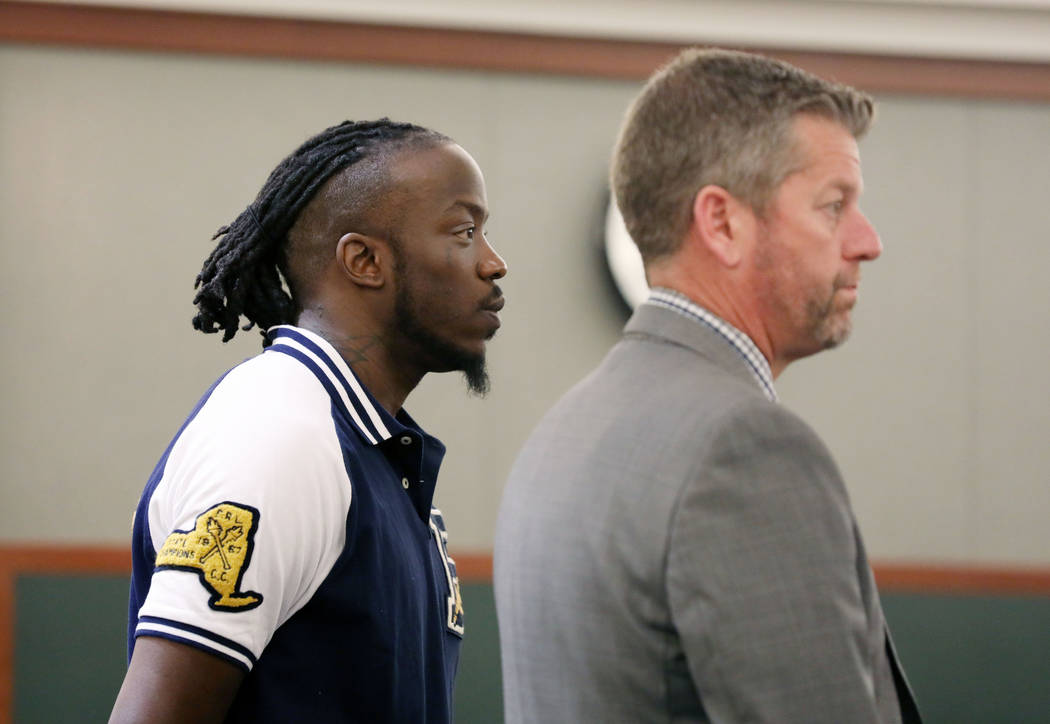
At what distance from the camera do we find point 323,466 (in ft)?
4.04

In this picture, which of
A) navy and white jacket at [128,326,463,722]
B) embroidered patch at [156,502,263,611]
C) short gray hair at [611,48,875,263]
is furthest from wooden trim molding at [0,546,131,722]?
short gray hair at [611,48,875,263]

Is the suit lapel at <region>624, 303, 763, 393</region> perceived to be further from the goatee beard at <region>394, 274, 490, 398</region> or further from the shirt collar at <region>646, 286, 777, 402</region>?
the goatee beard at <region>394, 274, 490, 398</region>

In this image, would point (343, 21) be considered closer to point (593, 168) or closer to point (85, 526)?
point (593, 168)

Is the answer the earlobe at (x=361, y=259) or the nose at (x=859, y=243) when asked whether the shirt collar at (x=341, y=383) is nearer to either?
the earlobe at (x=361, y=259)

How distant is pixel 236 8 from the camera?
3.18 metres

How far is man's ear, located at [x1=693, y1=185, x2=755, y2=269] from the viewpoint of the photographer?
1008 millimetres

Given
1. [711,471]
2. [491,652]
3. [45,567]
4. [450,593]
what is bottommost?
[491,652]

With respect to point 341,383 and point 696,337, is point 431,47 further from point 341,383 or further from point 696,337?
point 696,337

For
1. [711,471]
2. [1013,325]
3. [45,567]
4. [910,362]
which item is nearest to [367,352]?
[711,471]

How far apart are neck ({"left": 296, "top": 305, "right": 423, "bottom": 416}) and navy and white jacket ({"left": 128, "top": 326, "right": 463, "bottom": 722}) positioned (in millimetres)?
51

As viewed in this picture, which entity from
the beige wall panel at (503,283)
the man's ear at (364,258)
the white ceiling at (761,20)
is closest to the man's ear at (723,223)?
the man's ear at (364,258)

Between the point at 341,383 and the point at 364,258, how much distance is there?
0.64 ft

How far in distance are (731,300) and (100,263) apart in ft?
8.37

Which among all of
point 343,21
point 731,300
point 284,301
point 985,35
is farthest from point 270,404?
point 985,35
